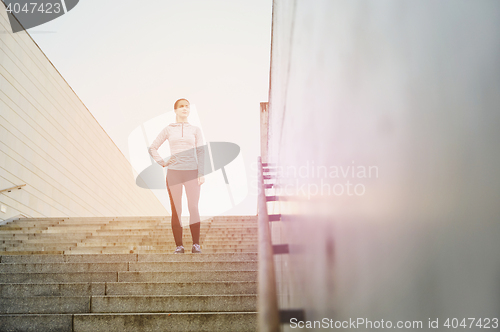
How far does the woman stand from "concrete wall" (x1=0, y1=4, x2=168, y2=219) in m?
4.31

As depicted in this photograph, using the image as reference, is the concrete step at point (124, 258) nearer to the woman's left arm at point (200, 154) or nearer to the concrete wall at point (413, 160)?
the woman's left arm at point (200, 154)

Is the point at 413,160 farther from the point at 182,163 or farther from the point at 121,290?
the point at 182,163

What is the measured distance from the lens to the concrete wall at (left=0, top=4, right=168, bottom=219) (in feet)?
21.8

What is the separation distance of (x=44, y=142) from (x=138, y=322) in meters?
6.76

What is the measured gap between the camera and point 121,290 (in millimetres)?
2850

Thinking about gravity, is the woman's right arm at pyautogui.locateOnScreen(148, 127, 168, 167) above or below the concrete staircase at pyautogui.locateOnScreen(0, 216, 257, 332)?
above

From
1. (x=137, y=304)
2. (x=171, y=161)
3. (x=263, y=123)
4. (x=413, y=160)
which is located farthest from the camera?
(x=263, y=123)

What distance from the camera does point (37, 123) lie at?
7.68 metres

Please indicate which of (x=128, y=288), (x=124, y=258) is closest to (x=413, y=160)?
(x=128, y=288)

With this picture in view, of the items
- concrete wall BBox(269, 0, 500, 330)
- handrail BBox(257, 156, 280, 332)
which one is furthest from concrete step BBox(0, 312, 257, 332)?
concrete wall BBox(269, 0, 500, 330)

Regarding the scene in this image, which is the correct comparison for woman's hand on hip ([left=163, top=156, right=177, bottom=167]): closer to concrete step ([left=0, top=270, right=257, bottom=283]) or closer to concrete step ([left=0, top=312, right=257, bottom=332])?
concrete step ([left=0, top=270, right=257, bottom=283])

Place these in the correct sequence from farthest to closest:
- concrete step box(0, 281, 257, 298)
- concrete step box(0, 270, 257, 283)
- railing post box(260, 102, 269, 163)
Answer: railing post box(260, 102, 269, 163) < concrete step box(0, 270, 257, 283) < concrete step box(0, 281, 257, 298)

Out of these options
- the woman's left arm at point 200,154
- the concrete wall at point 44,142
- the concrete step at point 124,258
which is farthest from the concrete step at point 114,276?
the concrete wall at point 44,142

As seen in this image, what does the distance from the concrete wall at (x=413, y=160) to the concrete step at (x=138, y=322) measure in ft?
5.46
